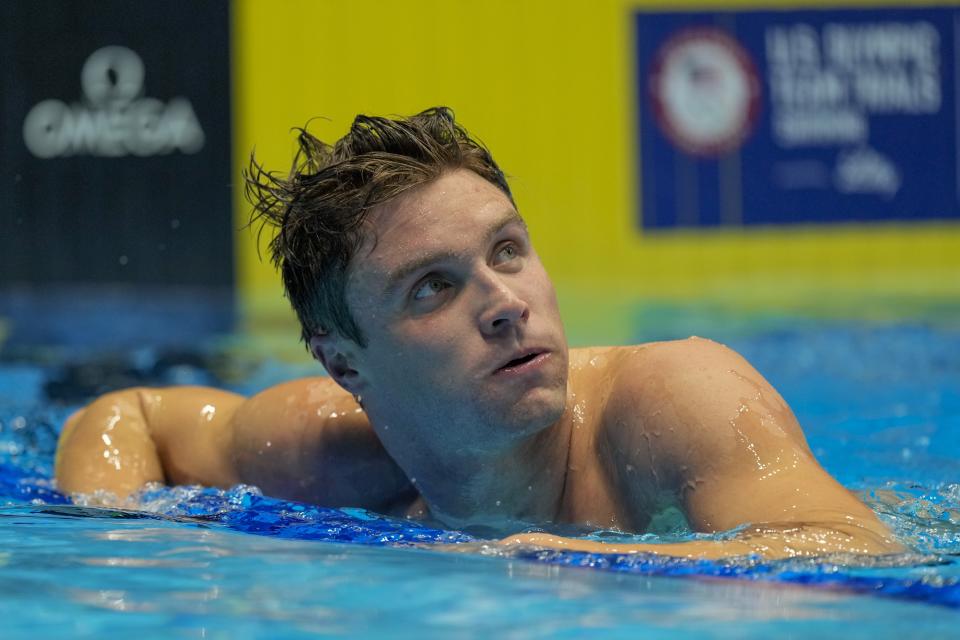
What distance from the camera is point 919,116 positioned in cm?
1098

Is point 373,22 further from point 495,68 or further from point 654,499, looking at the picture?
point 654,499

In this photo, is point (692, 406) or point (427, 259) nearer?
point (692, 406)

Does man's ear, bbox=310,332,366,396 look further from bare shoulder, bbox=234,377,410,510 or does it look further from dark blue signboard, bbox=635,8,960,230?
dark blue signboard, bbox=635,8,960,230

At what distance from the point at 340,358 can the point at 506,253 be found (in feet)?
1.54

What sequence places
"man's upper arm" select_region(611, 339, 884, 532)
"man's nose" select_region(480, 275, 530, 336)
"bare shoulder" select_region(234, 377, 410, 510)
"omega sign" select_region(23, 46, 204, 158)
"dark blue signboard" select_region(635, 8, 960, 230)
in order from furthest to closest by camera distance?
"dark blue signboard" select_region(635, 8, 960, 230) < "omega sign" select_region(23, 46, 204, 158) < "bare shoulder" select_region(234, 377, 410, 510) < "man's nose" select_region(480, 275, 530, 336) < "man's upper arm" select_region(611, 339, 884, 532)

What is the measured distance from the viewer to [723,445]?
7.77 ft

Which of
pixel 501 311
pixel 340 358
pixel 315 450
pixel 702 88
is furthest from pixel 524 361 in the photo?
pixel 702 88

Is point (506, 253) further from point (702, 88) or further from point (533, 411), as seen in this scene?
point (702, 88)

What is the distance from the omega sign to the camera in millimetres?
10242

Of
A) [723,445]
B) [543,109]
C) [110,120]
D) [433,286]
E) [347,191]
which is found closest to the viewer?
[723,445]

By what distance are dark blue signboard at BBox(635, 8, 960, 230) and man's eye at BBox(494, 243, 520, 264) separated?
8172mm

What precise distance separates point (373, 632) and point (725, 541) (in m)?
0.70

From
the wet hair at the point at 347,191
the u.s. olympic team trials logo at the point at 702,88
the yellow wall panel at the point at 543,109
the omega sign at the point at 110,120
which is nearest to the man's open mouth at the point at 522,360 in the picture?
the wet hair at the point at 347,191

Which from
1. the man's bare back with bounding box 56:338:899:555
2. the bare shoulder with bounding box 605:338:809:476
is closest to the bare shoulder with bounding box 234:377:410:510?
the man's bare back with bounding box 56:338:899:555
